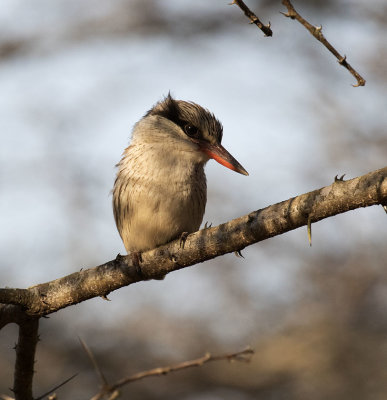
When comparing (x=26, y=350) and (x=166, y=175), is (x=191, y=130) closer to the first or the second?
(x=166, y=175)

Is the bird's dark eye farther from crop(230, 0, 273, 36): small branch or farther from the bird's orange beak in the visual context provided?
crop(230, 0, 273, 36): small branch

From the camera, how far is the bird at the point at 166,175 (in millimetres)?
4367

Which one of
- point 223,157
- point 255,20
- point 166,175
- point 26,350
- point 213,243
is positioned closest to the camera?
point 255,20

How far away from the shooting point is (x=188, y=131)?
4973 mm

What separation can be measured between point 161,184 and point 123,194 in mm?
314

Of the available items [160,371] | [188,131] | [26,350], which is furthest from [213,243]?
[188,131]

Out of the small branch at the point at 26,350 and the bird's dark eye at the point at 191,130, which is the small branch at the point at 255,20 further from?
the bird's dark eye at the point at 191,130

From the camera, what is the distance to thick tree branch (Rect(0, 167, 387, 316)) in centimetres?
280

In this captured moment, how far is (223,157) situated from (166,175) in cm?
49

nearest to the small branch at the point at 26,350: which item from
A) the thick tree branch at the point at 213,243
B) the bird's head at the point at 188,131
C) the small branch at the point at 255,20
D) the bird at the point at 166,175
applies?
the thick tree branch at the point at 213,243

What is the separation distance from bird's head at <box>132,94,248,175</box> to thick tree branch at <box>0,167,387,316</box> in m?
1.28

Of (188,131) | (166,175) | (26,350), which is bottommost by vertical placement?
(26,350)

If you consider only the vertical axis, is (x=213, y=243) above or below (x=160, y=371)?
above

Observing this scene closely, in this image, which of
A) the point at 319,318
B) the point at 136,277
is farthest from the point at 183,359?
the point at 136,277
